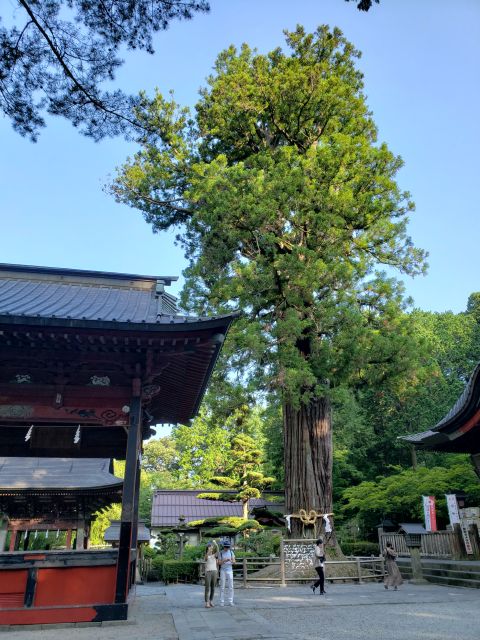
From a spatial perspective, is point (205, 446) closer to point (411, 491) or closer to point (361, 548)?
point (361, 548)

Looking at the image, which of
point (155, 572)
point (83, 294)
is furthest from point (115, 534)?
point (83, 294)

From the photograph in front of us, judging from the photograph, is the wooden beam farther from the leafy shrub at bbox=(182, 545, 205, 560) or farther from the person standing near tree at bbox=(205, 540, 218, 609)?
the leafy shrub at bbox=(182, 545, 205, 560)

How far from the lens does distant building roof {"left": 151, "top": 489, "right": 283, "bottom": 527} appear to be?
2673 cm

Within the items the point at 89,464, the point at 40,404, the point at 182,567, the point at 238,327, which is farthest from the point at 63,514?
the point at 40,404

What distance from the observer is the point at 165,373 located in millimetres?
8391

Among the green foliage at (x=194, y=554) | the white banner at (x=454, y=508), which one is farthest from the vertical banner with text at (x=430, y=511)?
the green foliage at (x=194, y=554)

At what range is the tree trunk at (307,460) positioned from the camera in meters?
12.8

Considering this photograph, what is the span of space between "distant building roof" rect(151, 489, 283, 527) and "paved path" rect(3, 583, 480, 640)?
18.5 metres

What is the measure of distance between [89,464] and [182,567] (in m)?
5.77

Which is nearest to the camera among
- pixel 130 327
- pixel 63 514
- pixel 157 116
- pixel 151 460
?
pixel 130 327

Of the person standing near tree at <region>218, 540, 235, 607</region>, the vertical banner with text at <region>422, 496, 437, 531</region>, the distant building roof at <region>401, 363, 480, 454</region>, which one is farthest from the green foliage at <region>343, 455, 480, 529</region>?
the person standing near tree at <region>218, 540, 235, 607</region>

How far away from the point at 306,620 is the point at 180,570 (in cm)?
1413

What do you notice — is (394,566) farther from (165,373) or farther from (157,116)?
(157,116)

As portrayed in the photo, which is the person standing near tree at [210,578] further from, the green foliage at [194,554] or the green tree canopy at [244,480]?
the green foliage at [194,554]
